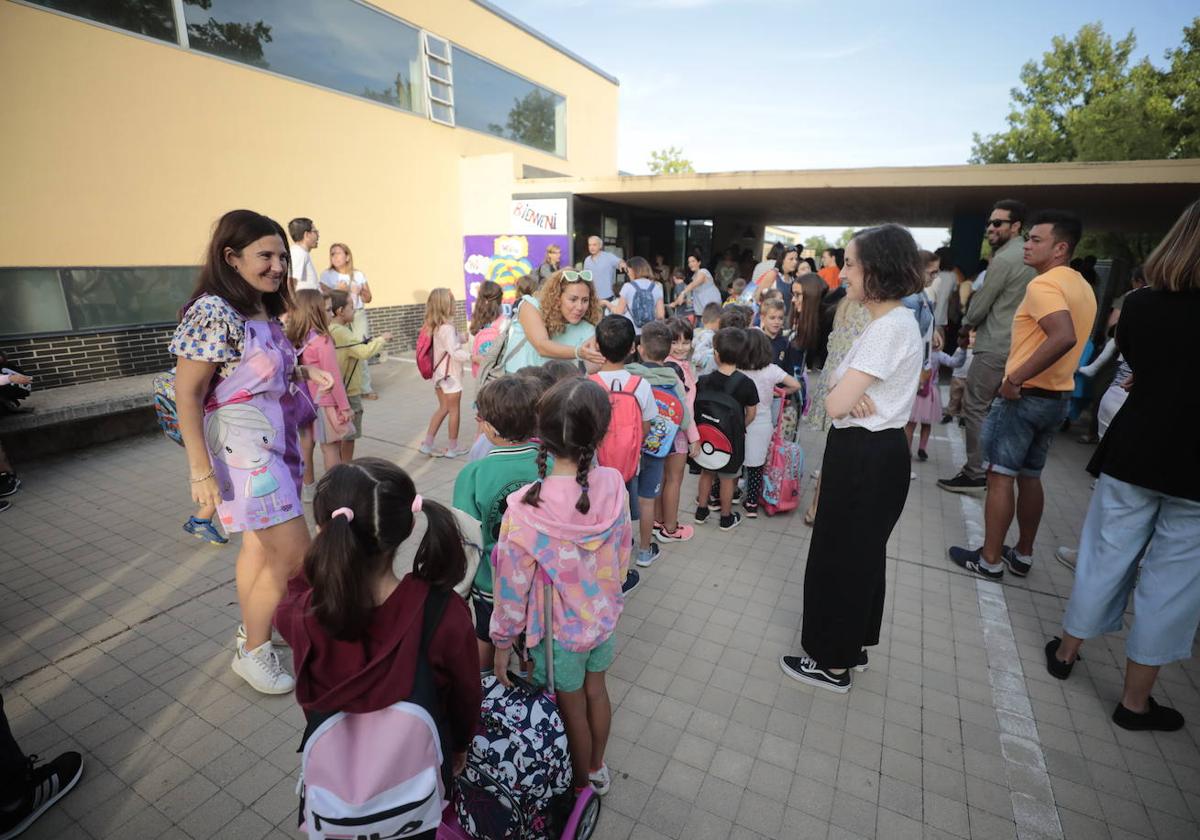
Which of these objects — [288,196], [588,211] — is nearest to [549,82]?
[588,211]

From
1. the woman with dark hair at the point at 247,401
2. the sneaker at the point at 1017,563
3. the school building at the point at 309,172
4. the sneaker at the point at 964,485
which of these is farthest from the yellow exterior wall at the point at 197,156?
the sneaker at the point at 1017,563

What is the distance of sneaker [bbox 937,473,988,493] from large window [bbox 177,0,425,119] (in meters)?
10.1

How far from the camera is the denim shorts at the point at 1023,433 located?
344 cm

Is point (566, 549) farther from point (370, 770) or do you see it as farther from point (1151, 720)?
point (1151, 720)

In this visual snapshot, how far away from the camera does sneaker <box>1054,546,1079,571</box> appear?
3914 mm

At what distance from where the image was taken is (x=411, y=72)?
10.9 metres

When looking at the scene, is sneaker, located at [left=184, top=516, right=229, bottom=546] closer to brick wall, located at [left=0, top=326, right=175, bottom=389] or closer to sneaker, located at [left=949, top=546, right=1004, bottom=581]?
brick wall, located at [left=0, top=326, right=175, bottom=389]

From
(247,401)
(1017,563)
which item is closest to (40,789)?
(247,401)

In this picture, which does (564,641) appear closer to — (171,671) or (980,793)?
(980,793)

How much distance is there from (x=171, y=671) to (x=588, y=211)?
12.2m

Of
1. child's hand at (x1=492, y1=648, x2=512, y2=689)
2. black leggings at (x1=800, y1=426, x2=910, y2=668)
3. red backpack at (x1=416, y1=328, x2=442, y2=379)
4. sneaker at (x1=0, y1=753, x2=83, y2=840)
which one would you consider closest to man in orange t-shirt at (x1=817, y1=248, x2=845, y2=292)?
red backpack at (x1=416, y1=328, x2=442, y2=379)

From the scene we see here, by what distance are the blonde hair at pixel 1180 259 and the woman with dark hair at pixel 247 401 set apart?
3.61 metres

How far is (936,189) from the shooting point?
884 centimetres

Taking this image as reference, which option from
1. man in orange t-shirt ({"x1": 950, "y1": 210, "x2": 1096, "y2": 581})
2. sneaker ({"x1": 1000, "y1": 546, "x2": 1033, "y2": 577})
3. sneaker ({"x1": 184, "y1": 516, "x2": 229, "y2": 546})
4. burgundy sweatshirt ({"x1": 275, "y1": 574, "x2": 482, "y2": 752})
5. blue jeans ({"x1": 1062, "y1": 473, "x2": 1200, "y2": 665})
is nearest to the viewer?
burgundy sweatshirt ({"x1": 275, "y1": 574, "x2": 482, "y2": 752})
